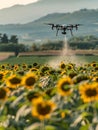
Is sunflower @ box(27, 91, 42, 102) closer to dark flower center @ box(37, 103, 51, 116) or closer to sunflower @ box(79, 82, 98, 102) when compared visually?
sunflower @ box(79, 82, 98, 102)

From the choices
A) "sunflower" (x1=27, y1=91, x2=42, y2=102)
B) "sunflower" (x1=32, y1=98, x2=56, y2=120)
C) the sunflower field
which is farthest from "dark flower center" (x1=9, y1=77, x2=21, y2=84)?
"sunflower" (x1=32, y1=98, x2=56, y2=120)

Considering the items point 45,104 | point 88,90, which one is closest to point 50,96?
point 88,90

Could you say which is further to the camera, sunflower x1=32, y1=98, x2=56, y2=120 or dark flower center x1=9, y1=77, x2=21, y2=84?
dark flower center x1=9, y1=77, x2=21, y2=84

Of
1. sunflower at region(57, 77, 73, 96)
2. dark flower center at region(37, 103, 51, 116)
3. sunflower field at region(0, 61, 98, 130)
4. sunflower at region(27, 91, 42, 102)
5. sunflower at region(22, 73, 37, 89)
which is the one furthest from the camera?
sunflower at region(22, 73, 37, 89)

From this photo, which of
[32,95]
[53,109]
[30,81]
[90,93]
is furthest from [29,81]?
[53,109]

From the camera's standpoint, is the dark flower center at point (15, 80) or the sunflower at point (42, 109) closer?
the sunflower at point (42, 109)

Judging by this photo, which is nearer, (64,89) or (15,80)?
(64,89)

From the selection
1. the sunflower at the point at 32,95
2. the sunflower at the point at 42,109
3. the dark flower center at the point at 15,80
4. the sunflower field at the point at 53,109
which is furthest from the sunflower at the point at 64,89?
the sunflower at the point at 42,109

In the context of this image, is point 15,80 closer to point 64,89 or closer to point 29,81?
point 29,81

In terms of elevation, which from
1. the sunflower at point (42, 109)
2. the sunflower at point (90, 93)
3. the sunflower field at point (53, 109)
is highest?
the sunflower at point (42, 109)

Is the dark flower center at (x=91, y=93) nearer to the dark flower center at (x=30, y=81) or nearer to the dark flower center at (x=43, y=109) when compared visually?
the dark flower center at (x=43, y=109)

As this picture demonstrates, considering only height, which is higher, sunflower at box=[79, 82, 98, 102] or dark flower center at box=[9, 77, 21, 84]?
sunflower at box=[79, 82, 98, 102]
